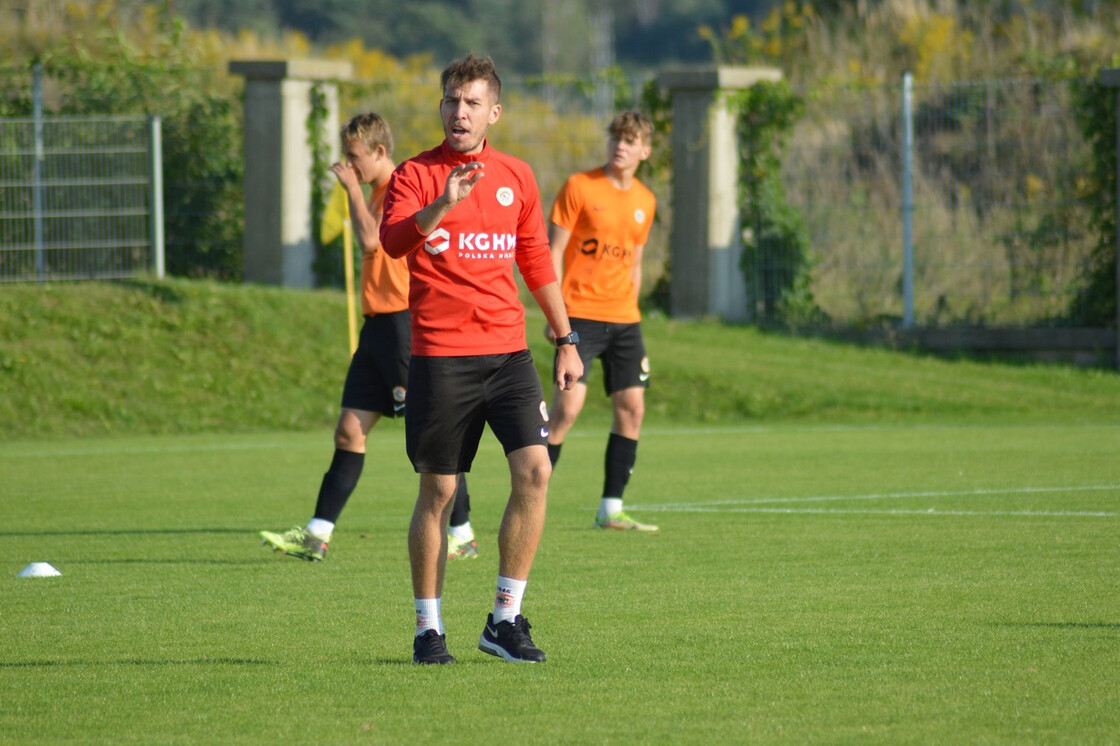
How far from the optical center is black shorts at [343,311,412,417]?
353 inches

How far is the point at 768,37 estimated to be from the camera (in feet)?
122

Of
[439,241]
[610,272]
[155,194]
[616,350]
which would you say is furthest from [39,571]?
[155,194]

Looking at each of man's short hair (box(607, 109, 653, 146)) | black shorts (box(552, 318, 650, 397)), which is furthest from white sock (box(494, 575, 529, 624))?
man's short hair (box(607, 109, 653, 146))

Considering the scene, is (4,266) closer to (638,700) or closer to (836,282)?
(836,282)

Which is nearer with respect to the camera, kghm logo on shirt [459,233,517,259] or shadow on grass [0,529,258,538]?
kghm logo on shirt [459,233,517,259]

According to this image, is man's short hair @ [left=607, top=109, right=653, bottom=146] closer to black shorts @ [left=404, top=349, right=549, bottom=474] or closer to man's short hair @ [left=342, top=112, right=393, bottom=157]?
man's short hair @ [left=342, top=112, right=393, bottom=157]

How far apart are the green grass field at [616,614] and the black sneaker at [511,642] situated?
0.07 metres

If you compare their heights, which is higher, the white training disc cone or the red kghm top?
the red kghm top

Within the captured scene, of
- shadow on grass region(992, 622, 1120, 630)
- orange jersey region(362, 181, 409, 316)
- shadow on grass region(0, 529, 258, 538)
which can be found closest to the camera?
shadow on grass region(992, 622, 1120, 630)

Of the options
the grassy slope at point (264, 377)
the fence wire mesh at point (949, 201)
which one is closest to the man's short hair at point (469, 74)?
the grassy slope at point (264, 377)

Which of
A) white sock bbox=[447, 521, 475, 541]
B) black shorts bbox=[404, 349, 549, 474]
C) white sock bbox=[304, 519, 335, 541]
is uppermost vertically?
black shorts bbox=[404, 349, 549, 474]

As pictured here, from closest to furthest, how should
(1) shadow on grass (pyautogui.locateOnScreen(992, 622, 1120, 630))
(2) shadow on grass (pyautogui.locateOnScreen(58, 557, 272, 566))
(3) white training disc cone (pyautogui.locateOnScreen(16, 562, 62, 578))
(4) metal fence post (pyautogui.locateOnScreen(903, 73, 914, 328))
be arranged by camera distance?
(1) shadow on grass (pyautogui.locateOnScreen(992, 622, 1120, 630))
(3) white training disc cone (pyautogui.locateOnScreen(16, 562, 62, 578))
(2) shadow on grass (pyautogui.locateOnScreen(58, 557, 272, 566))
(4) metal fence post (pyautogui.locateOnScreen(903, 73, 914, 328))

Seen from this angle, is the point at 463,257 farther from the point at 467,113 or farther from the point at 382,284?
the point at 382,284

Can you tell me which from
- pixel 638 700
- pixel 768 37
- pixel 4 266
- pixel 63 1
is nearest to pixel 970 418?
pixel 4 266
